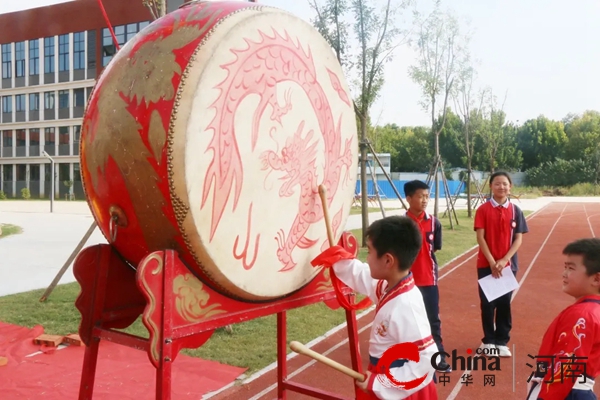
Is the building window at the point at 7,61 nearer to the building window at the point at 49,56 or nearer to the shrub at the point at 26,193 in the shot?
the building window at the point at 49,56

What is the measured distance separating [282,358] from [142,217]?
154cm

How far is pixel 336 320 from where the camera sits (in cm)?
535

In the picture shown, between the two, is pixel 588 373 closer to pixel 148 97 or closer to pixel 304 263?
pixel 304 263

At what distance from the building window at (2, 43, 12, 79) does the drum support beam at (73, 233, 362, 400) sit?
37101mm

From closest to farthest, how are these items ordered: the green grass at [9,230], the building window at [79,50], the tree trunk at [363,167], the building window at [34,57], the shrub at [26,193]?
the tree trunk at [363,167] < the green grass at [9,230] < the building window at [79,50] < the shrub at [26,193] < the building window at [34,57]

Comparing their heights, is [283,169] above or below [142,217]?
above

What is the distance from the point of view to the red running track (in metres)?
3.62

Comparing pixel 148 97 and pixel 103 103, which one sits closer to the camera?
pixel 148 97

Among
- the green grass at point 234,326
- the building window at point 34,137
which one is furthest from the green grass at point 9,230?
the building window at point 34,137

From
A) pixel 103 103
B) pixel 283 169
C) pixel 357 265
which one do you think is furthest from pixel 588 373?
pixel 103 103

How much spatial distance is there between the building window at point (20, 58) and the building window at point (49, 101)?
243 cm

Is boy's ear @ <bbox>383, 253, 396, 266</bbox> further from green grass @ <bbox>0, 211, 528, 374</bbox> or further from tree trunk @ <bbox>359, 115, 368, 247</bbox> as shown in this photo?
tree trunk @ <bbox>359, 115, 368, 247</bbox>

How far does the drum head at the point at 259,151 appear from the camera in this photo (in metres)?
1.79

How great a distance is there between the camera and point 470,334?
5047mm
